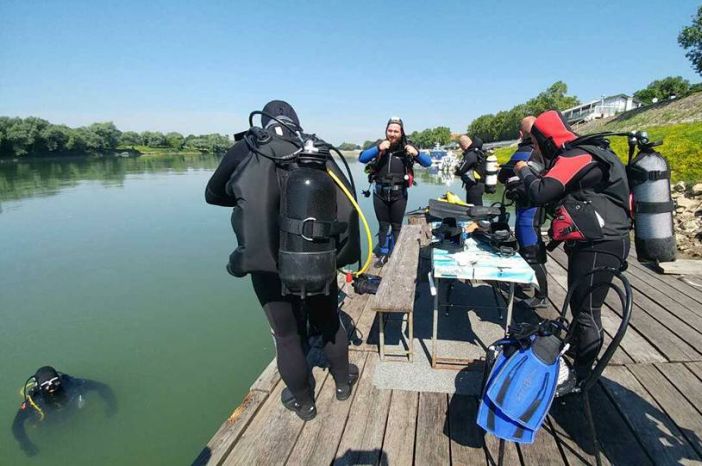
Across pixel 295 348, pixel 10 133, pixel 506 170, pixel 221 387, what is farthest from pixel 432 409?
pixel 10 133

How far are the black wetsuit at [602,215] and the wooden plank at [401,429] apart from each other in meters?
1.17

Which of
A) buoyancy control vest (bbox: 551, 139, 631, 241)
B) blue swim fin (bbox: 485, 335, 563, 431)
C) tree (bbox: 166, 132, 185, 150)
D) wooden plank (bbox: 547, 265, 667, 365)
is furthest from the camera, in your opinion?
tree (bbox: 166, 132, 185, 150)

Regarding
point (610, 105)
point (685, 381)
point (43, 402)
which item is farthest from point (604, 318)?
point (610, 105)

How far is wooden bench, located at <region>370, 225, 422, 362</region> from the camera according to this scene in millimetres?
2697

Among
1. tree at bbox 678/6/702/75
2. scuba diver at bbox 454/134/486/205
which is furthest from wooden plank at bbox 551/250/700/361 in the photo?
tree at bbox 678/6/702/75

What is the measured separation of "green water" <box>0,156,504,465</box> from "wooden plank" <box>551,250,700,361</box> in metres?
4.22

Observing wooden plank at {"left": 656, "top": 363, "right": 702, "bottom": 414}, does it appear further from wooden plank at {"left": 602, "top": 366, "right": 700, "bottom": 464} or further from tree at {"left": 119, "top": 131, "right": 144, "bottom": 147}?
tree at {"left": 119, "top": 131, "right": 144, "bottom": 147}

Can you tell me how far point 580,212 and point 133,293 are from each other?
24.7 ft

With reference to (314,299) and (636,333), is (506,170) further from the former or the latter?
(314,299)

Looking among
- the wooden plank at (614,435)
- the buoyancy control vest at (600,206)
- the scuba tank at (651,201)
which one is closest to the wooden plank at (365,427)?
the wooden plank at (614,435)

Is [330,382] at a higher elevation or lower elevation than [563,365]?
lower

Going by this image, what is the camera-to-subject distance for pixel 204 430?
3.49m

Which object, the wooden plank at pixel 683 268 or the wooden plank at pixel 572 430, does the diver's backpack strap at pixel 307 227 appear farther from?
the wooden plank at pixel 683 268

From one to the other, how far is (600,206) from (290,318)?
206 cm
